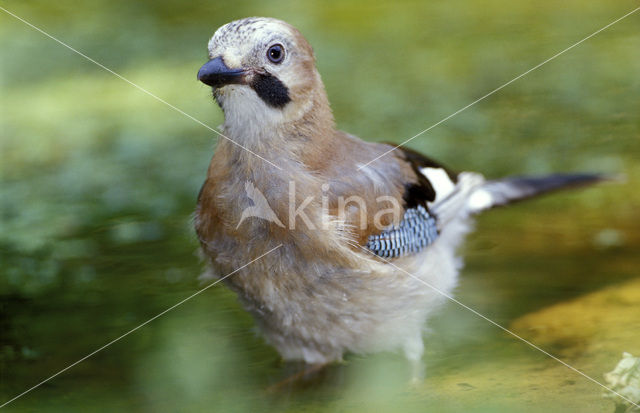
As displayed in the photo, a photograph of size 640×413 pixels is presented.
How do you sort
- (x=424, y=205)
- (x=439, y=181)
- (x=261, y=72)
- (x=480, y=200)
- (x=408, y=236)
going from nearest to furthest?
(x=261, y=72)
(x=408, y=236)
(x=424, y=205)
(x=439, y=181)
(x=480, y=200)

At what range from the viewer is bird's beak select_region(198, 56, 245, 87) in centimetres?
252

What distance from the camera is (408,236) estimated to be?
307 centimetres

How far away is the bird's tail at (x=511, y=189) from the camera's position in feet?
11.8

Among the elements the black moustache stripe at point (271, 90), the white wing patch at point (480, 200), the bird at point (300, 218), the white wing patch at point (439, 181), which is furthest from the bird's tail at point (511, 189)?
the black moustache stripe at point (271, 90)

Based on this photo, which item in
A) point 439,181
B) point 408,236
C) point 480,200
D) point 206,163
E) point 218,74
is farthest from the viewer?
point 206,163

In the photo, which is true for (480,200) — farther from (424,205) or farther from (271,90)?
(271,90)

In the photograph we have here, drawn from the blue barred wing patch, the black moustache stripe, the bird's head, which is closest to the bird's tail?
the blue barred wing patch

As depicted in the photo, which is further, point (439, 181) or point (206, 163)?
point (206, 163)

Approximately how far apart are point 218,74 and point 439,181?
1174 millimetres

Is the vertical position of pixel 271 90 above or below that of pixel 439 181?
above

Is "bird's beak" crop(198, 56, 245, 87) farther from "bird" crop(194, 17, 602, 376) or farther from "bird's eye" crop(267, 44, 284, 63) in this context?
"bird's eye" crop(267, 44, 284, 63)

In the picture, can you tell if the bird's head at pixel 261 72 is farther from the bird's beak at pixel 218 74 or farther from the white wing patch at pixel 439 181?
the white wing patch at pixel 439 181

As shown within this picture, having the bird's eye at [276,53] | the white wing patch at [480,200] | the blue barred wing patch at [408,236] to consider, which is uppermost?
the bird's eye at [276,53]

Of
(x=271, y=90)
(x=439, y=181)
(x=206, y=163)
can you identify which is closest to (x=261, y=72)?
(x=271, y=90)
